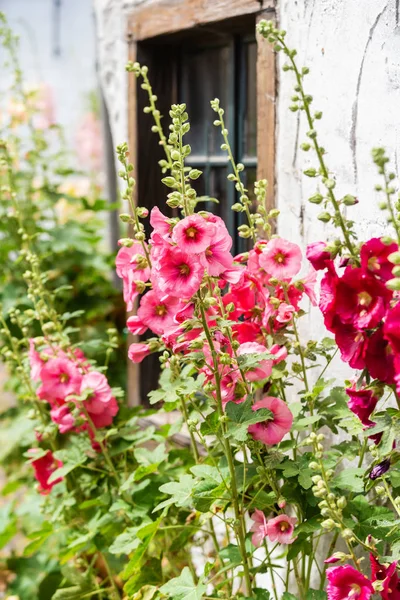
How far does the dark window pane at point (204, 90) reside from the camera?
230 cm

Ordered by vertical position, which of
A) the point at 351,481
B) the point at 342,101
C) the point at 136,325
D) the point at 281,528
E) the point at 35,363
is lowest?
the point at 281,528

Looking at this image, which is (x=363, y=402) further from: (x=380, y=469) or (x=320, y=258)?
(x=320, y=258)

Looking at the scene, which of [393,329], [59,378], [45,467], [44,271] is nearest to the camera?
[393,329]

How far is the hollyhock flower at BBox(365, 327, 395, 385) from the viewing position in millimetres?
1152

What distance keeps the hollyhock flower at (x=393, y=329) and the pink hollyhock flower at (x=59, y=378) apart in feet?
3.02

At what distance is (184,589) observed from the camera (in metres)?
1.41

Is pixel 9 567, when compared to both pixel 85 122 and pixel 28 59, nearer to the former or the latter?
pixel 85 122

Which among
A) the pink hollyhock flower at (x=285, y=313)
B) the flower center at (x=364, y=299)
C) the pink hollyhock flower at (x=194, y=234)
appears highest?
the pink hollyhock flower at (x=194, y=234)

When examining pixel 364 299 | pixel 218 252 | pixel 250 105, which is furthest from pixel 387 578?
pixel 250 105

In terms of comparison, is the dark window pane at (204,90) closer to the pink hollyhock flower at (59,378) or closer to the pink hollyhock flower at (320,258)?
the pink hollyhock flower at (59,378)

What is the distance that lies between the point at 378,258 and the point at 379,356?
0.47 feet

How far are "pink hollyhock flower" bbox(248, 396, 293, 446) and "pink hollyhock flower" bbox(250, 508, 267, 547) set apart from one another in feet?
0.62

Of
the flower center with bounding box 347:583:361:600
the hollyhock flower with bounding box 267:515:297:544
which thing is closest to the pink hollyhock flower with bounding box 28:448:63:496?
the hollyhock flower with bounding box 267:515:297:544

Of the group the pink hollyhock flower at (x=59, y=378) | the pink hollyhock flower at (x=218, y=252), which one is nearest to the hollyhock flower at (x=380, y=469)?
the pink hollyhock flower at (x=218, y=252)
